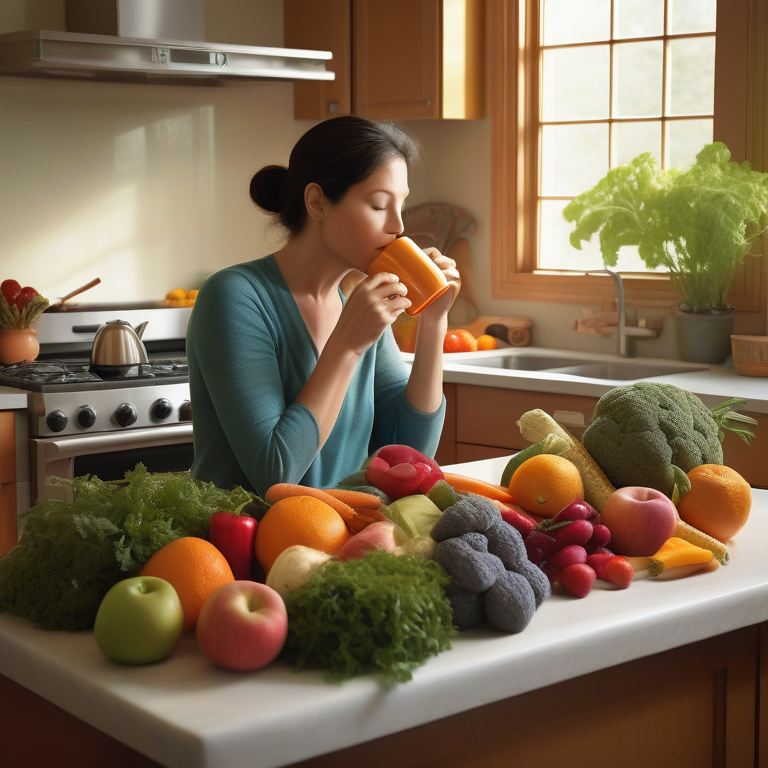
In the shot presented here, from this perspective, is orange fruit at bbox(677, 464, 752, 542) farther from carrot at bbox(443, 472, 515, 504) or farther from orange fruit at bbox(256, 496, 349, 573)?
orange fruit at bbox(256, 496, 349, 573)

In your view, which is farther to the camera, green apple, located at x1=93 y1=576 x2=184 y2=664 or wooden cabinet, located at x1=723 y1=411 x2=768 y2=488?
wooden cabinet, located at x1=723 y1=411 x2=768 y2=488

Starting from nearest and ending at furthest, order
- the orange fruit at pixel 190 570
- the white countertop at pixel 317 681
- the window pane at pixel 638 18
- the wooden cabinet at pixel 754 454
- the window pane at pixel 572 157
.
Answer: the white countertop at pixel 317 681 < the orange fruit at pixel 190 570 < the wooden cabinet at pixel 754 454 < the window pane at pixel 638 18 < the window pane at pixel 572 157

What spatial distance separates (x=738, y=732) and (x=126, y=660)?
2.37 ft

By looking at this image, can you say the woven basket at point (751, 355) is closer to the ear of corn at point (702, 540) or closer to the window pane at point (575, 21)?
the window pane at point (575, 21)

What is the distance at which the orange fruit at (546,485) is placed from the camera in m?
1.24

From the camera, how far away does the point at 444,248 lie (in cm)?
393

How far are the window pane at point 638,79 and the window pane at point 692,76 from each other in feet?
0.17

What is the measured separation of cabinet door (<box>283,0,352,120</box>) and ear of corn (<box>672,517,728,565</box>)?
276cm

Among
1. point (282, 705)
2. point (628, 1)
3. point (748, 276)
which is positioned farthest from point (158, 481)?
point (628, 1)

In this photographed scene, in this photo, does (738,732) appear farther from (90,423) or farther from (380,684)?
(90,423)

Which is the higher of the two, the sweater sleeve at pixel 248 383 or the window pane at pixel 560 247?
the window pane at pixel 560 247

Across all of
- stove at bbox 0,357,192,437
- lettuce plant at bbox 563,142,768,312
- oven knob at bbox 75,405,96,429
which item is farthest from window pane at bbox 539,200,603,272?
oven knob at bbox 75,405,96,429

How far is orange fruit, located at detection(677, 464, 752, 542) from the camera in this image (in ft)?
4.15

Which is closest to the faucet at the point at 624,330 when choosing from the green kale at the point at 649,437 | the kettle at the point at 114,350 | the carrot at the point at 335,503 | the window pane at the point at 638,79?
the window pane at the point at 638,79
